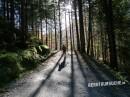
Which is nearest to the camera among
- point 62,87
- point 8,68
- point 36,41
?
point 62,87

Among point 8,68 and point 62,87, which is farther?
point 8,68

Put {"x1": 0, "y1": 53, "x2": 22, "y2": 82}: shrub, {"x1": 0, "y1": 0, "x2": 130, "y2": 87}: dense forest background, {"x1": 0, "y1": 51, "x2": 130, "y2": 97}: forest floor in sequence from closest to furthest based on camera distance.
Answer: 1. {"x1": 0, "y1": 51, "x2": 130, "y2": 97}: forest floor
2. {"x1": 0, "y1": 53, "x2": 22, "y2": 82}: shrub
3. {"x1": 0, "y1": 0, "x2": 130, "y2": 87}: dense forest background

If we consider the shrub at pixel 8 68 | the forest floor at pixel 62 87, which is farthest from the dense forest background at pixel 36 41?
the forest floor at pixel 62 87

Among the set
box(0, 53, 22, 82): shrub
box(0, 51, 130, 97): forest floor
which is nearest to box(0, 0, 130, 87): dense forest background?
box(0, 53, 22, 82): shrub

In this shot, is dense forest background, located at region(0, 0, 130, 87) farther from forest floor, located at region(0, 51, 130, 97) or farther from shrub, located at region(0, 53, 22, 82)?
forest floor, located at region(0, 51, 130, 97)

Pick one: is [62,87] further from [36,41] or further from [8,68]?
[36,41]

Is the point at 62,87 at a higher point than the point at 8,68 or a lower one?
lower

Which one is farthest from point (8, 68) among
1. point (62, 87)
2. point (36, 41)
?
point (36, 41)

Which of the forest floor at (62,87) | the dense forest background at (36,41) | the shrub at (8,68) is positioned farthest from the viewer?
the dense forest background at (36,41)

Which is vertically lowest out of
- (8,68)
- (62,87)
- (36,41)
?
(62,87)

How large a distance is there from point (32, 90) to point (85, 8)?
99.1 ft

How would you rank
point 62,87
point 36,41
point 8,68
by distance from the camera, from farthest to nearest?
point 36,41 → point 8,68 → point 62,87

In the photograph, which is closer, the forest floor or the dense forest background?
the forest floor

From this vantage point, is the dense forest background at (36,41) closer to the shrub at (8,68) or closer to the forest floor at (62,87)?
the shrub at (8,68)
